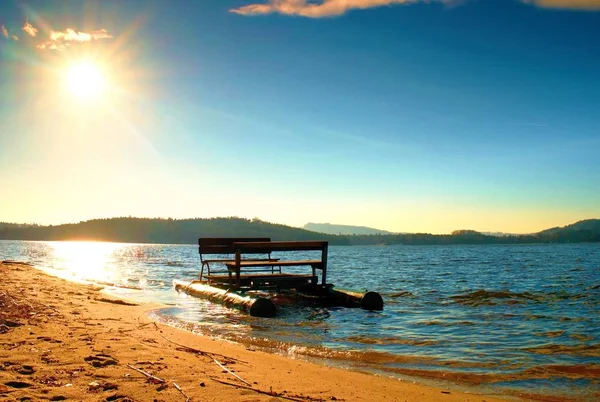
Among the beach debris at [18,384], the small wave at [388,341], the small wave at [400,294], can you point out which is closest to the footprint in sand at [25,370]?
the beach debris at [18,384]

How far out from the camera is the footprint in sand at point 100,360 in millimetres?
5989

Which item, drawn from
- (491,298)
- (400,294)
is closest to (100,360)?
(400,294)

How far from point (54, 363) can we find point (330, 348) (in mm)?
5191

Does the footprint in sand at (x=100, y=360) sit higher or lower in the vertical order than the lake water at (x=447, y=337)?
higher

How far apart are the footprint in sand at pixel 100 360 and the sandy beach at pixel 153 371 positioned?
0.5 inches

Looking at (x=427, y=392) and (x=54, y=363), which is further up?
(x=54, y=363)

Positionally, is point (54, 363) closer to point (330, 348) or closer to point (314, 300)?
point (330, 348)

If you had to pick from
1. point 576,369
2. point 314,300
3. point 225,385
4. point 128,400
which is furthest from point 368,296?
point 128,400

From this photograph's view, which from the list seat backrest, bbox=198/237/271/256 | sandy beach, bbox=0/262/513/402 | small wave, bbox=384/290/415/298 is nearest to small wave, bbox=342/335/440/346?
sandy beach, bbox=0/262/513/402

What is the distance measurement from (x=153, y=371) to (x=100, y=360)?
2.97 ft

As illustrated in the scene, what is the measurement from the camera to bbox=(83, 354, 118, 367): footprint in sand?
5989 mm

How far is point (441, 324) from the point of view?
12.5 metres

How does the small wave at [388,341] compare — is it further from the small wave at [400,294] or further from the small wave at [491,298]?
the small wave at [400,294]

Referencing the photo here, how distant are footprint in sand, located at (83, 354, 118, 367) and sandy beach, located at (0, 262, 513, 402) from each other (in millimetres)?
13
